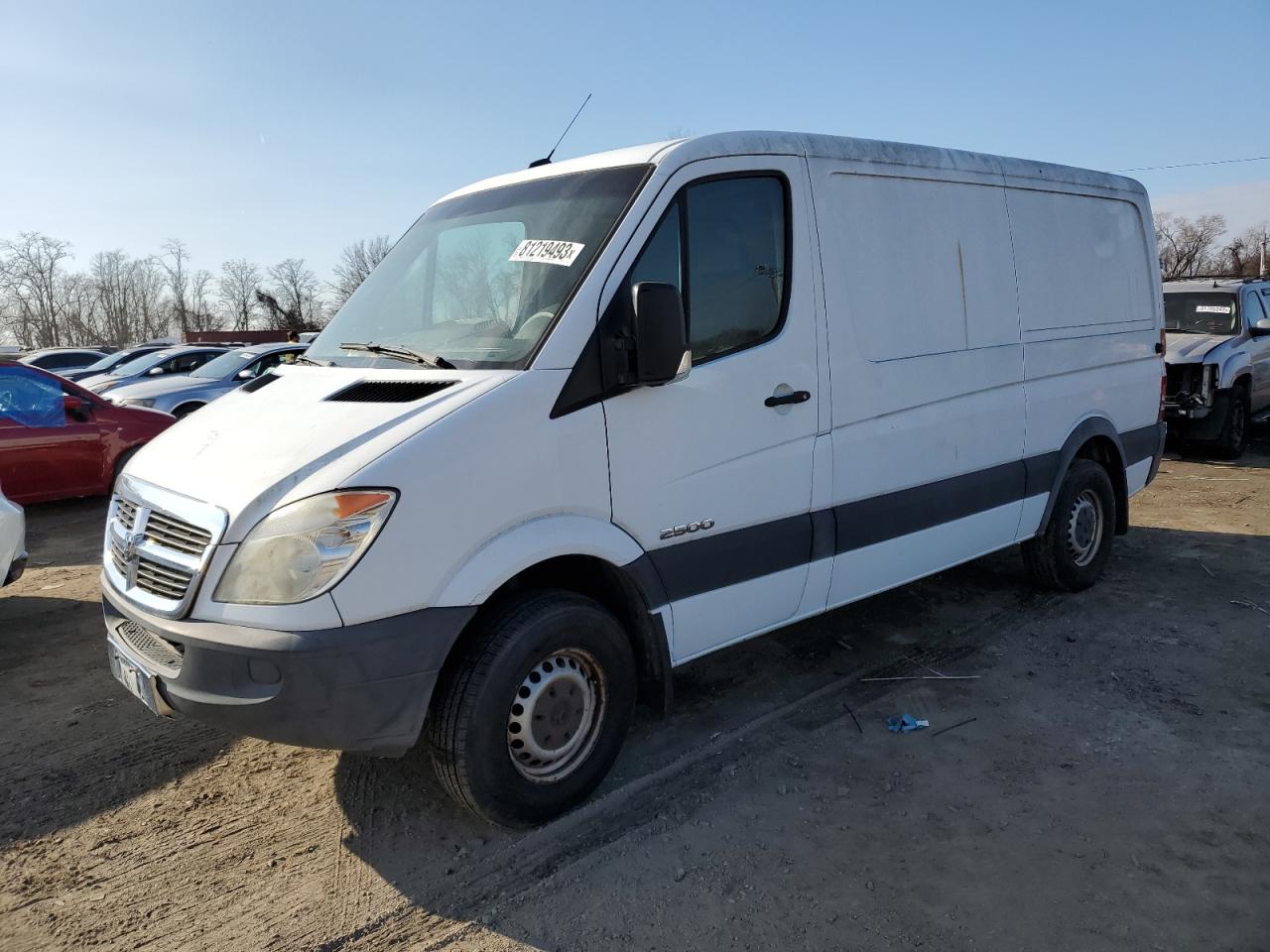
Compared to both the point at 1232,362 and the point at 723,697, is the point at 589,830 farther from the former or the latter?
the point at 1232,362

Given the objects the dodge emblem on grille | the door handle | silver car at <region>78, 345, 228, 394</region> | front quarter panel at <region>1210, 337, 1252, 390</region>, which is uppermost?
silver car at <region>78, 345, 228, 394</region>

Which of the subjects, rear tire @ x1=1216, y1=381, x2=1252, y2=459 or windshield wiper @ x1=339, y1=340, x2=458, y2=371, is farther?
rear tire @ x1=1216, y1=381, x2=1252, y2=459

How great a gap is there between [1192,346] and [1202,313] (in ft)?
3.12

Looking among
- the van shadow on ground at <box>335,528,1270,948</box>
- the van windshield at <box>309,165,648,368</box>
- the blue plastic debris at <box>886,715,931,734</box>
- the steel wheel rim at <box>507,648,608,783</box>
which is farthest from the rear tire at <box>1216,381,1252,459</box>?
the steel wheel rim at <box>507,648,608,783</box>

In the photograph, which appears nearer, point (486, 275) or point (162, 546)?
point (162, 546)

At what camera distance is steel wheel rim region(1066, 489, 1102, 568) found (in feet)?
19.5

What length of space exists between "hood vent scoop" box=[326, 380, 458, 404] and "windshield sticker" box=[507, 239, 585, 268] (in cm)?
65

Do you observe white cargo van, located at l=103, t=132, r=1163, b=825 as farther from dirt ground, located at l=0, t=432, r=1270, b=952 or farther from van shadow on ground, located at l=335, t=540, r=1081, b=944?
dirt ground, located at l=0, t=432, r=1270, b=952

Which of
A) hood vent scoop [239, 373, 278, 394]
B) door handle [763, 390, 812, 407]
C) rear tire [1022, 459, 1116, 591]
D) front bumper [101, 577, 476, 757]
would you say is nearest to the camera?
front bumper [101, 577, 476, 757]

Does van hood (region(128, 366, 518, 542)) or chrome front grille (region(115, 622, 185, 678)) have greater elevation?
van hood (region(128, 366, 518, 542))

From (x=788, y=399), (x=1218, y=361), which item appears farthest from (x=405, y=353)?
(x=1218, y=361)

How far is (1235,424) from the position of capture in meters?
11.3

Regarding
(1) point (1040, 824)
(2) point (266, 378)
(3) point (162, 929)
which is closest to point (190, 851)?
(3) point (162, 929)

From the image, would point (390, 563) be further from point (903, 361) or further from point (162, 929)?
point (903, 361)
